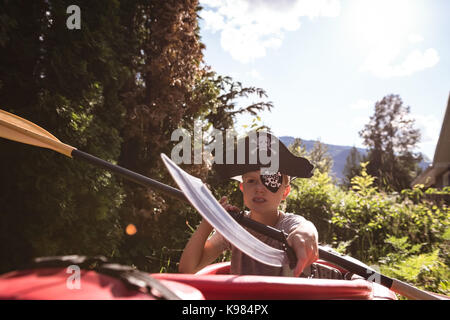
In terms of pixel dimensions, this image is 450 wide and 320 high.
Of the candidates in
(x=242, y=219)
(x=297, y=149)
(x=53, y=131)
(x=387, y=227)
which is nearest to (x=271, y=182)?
(x=242, y=219)

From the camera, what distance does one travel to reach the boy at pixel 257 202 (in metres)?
1.95

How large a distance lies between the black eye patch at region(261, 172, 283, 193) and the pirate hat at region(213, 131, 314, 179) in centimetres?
7

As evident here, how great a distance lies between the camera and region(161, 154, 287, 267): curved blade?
972mm

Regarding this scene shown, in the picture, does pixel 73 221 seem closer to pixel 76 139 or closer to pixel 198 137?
pixel 76 139

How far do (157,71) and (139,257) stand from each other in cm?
348

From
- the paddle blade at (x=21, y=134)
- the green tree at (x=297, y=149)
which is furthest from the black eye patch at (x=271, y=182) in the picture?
the green tree at (x=297, y=149)

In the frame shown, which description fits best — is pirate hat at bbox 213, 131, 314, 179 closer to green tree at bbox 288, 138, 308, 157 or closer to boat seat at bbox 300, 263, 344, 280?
boat seat at bbox 300, 263, 344, 280

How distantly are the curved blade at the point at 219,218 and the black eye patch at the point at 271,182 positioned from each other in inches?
39.0

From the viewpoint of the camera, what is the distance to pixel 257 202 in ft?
7.00

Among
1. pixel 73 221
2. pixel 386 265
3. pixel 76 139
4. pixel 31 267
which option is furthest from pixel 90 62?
pixel 386 265

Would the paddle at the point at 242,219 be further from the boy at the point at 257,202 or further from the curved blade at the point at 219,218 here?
the curved blade at the point at 219,218

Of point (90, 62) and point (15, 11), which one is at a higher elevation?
point (15, 11)

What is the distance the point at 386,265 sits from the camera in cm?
437

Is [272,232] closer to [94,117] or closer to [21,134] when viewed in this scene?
[21,134]
